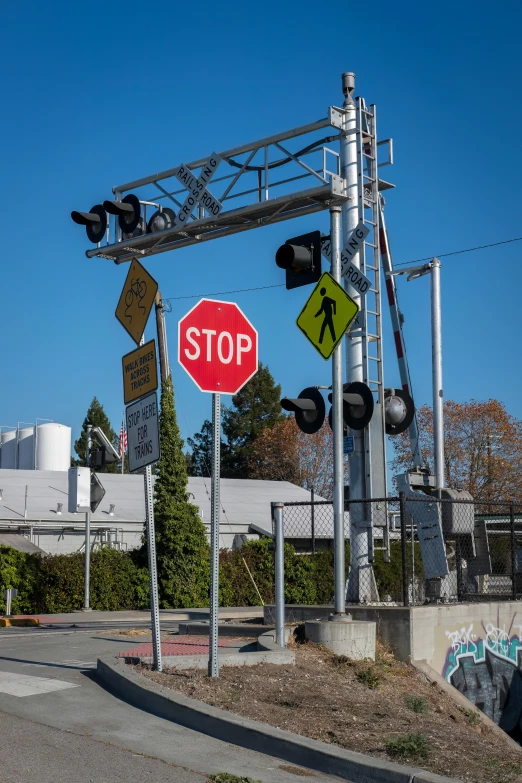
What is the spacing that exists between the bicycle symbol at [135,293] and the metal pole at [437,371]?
6518 millimetres

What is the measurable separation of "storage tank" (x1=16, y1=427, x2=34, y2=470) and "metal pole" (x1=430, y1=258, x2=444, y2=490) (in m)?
39.7

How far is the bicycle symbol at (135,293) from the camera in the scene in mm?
9062

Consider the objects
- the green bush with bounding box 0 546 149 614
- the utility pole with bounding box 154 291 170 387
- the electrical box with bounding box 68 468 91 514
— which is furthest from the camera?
the utility pole with bounding box 154 291 170 387

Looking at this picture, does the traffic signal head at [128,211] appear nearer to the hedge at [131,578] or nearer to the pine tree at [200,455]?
the hedge at [131,578]

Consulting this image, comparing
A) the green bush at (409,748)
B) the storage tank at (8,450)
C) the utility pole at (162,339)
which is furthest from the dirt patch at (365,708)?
the storage tank at (8,450)

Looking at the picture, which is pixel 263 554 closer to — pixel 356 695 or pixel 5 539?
pixel 5 539

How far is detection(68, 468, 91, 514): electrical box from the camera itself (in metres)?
21.7

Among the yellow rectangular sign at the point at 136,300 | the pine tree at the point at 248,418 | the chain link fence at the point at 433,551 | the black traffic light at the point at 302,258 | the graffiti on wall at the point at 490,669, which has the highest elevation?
the pine tree at the point at 248,418

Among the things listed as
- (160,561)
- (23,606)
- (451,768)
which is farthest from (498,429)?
(451,768)

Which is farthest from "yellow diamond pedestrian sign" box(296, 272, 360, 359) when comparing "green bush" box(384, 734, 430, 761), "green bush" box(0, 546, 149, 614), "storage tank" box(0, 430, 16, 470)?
"storage tank" box(0, 430, 16, 470)

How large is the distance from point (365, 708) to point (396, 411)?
20.5 feet

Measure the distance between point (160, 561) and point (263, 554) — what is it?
9.29ft

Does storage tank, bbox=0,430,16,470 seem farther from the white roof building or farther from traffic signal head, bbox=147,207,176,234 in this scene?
traffic signal head, bbox=147,207,176,234

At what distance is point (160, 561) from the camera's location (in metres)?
24.8
